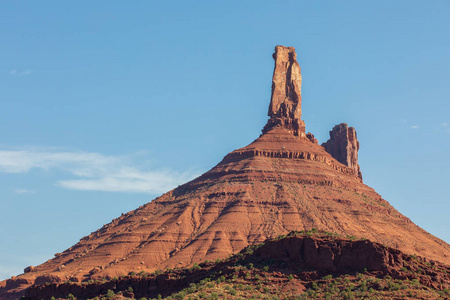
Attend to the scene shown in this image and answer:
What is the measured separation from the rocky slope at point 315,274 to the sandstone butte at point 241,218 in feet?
195

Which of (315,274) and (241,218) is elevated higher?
(241,218)

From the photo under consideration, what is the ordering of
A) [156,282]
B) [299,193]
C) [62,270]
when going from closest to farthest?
[156,282]
[62,270]
[299,193]

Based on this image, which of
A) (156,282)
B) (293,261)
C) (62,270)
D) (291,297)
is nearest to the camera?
(291,297)

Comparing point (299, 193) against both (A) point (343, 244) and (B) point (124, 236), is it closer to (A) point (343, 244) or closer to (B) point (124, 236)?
(B) point (124, 236)

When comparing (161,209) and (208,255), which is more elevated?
(161,209)

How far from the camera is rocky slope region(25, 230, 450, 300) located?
85.5 metres

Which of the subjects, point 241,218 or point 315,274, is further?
point 241,218

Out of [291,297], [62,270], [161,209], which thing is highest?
[161,209]

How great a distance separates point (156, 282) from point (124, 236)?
76551 millimetres

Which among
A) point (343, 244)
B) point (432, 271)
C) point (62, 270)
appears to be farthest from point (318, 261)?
point (62, 270)

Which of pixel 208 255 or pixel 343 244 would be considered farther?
pixel 208 255

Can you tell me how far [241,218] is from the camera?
17088 cm

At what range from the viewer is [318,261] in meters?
90.3

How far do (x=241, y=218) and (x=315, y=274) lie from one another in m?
81.8
